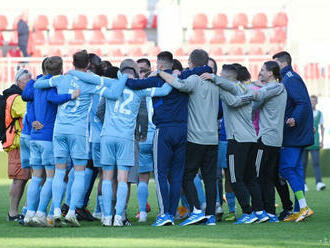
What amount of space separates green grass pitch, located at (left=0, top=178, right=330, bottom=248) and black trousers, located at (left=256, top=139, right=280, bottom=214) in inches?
19.9

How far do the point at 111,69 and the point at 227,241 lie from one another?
306cm

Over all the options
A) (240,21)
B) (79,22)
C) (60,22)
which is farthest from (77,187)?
(240,21)

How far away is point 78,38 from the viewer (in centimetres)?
3156

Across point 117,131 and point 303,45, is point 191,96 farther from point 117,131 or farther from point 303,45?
point 303,45

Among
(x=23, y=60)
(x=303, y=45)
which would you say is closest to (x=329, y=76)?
(x=303, y=45)

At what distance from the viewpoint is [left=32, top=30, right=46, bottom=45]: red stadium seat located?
3066cm

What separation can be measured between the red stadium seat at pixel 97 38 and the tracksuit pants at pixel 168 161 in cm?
2095

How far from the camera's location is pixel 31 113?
10.2 metres

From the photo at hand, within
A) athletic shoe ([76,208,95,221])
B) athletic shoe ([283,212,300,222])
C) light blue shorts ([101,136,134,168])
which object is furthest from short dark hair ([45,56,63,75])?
athletic shoe ([283,212,300,222])

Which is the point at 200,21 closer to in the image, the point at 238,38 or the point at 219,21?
the point at 219,21

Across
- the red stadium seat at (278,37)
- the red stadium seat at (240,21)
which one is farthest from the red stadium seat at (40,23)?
the red stadium seat at (278,37)

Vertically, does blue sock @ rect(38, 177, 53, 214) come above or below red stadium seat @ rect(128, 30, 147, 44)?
below

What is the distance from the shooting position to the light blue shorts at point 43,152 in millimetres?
9961

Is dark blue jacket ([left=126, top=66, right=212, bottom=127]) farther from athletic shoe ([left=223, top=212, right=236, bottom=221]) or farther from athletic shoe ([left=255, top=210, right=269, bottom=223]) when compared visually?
athletic shoe ([left=223, top=212, right=236, bottom=221])
